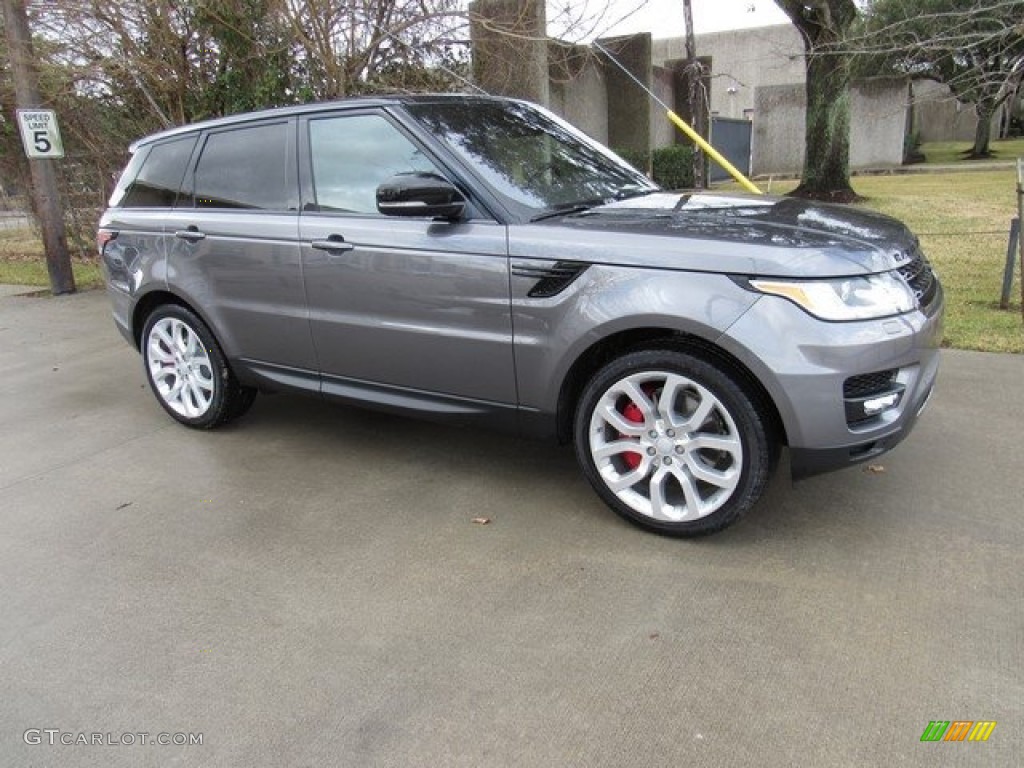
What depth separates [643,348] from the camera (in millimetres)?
3340

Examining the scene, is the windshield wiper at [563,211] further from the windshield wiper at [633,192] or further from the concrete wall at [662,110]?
the concrete wall at [662,110]

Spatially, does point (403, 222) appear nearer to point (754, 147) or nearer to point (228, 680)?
point (228, 680)

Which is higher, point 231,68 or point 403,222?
point 231,68

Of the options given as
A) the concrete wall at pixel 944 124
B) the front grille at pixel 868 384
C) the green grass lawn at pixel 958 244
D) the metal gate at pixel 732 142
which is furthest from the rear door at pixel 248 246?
the concrete wall at pixel 944 124

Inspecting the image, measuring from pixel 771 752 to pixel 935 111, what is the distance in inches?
1406

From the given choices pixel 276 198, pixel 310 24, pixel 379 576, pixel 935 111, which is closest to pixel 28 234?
pixel 310 24

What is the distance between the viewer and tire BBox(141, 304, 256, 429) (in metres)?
4.84

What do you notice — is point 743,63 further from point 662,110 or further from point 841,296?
point 841,296

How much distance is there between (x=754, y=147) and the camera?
893 inches

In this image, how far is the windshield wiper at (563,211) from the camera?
11.7ft

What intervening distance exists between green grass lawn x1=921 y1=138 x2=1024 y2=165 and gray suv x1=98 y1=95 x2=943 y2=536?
2401 centimetres

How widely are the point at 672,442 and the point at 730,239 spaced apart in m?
0.84

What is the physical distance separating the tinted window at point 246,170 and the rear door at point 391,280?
0.18m

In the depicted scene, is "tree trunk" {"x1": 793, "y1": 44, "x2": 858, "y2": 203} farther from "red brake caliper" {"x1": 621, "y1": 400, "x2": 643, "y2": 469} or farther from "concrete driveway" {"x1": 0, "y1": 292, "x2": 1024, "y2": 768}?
"red brake caliper" {"x1": 621, "y1": 400, "x2": 643, "y2": 469}
